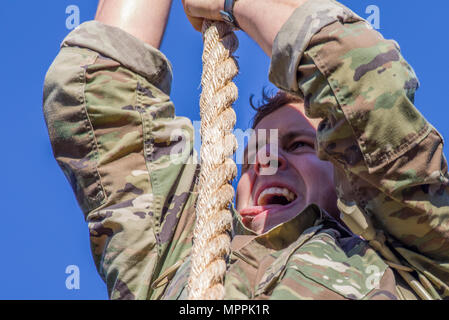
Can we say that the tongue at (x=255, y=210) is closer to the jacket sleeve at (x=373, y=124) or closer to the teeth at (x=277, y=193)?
the teeth at (x=277, y=193)

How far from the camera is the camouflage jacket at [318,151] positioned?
1.28m

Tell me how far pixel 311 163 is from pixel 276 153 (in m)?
0.13

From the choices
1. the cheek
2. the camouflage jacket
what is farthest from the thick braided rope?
the cheek

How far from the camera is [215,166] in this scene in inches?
52.0

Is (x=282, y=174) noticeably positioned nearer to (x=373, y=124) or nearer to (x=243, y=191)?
(x=243, y=191)

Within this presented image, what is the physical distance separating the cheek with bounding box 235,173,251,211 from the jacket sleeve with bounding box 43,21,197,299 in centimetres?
39

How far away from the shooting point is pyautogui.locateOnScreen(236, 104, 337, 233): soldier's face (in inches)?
72.7

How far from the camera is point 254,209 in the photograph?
1.91 meters

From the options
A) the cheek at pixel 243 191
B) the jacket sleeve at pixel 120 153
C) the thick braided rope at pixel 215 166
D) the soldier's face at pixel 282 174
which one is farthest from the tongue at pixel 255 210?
the thick braided rope at pixel 215 166

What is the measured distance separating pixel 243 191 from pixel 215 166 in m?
0.74

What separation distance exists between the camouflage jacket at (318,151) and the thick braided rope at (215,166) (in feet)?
0.30

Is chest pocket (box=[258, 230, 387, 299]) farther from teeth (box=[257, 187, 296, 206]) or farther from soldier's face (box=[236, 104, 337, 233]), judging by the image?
teeth (box=[257, 187, 296, 206])

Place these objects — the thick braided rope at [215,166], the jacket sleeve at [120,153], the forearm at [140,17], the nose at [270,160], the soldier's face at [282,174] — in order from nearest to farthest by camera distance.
A: the thick braided rope at [215,166]
the jacket sleeve at [120,153]
the forearm at [140,17]
the soldier's face at [282,174]
the nose at [270,160]
